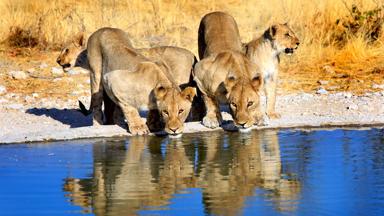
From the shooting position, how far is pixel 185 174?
8766 mm

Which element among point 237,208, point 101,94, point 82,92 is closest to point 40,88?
point 82,92

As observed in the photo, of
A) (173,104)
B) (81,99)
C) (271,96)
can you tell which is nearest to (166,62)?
(271,96)

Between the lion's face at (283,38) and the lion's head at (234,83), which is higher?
the lion's face at (283,38)

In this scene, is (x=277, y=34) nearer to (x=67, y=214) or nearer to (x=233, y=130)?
(x=233, y=130)

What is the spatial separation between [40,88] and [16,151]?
4922 mm

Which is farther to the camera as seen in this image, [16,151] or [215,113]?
[215,113]

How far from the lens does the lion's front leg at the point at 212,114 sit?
444 inches

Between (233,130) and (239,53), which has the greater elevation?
(239,53)

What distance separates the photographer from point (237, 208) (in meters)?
7.34

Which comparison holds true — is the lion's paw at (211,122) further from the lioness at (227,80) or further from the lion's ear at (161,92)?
the lion's ear at (161,92)

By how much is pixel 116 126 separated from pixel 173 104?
110 centimetres

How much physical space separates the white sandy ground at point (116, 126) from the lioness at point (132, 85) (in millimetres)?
295

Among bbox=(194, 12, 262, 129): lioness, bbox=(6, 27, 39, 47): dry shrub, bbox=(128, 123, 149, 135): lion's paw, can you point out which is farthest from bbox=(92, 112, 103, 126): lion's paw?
bbox=(6, 27, 39, 47): dry shrub

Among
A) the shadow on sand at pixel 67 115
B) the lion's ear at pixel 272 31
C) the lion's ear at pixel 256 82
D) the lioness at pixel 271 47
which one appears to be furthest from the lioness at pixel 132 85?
the lion's ear at pixel 272 31
